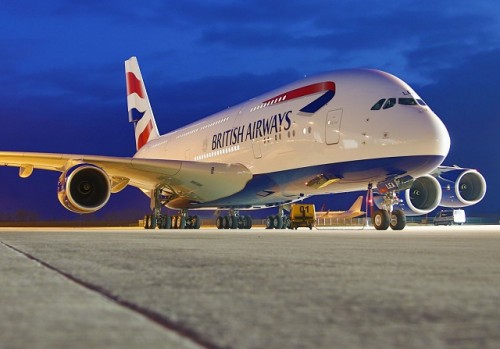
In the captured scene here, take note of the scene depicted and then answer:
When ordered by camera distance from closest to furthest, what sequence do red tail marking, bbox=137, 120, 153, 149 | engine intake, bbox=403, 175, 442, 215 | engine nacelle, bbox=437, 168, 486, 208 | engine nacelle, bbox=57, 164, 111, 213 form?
engine nacelle, bbox=57, 164, 111, 213
engine intake, bbox=403, 175, 442, 215
engine nacelle, bbox=437, 168, 486, 208
red tail marking, bbox=137, 120, 153, 149

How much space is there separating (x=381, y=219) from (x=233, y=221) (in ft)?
25.6

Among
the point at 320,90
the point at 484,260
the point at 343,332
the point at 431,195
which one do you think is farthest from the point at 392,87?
the point at 343,332

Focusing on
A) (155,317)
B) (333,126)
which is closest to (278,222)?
(333,126)

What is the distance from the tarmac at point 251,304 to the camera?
1.88 metres

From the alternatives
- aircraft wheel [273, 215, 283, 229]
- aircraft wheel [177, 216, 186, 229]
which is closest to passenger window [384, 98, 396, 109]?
aircraft wheel [273, 215, 283, 229]

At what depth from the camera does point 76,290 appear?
3.05 meters

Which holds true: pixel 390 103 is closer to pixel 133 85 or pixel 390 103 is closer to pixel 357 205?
pixel 133 85

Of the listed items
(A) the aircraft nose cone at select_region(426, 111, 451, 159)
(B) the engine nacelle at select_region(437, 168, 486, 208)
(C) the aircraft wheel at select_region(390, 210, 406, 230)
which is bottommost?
(C) the aircraft wheel at select_region(390, 210, 406, 230)

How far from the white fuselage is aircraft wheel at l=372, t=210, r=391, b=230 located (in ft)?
2.33

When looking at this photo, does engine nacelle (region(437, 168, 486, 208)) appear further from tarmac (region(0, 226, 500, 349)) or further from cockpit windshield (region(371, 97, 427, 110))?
tarmac (region(0, 226, 500, 349))

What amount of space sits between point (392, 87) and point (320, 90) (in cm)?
164

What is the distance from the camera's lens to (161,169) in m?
17.2

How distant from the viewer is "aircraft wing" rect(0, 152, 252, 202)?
1655 cm

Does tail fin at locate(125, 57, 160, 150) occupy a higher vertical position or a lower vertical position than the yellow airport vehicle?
higher
